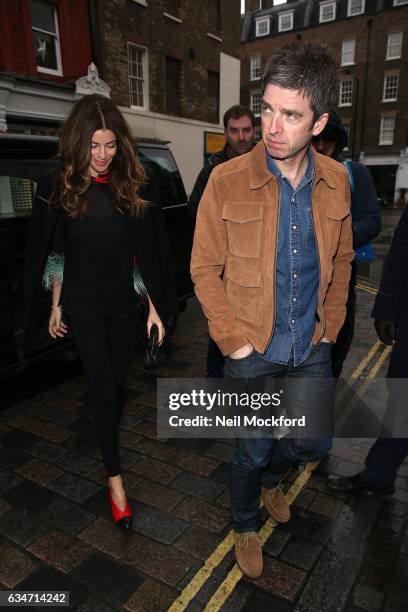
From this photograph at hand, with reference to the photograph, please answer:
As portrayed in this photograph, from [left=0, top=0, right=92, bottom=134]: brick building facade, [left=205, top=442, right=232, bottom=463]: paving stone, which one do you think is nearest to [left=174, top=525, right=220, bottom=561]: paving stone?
[left=205, top=442, right=232, bottom=463]: paving stone

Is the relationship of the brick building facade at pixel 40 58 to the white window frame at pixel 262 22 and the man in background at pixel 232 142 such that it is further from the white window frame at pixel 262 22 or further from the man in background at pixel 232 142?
the white window frame at pixel 262 22

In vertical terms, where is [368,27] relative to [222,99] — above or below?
above

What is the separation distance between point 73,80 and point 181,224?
962 cm

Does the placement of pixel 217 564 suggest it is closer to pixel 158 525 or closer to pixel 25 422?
pixel 158 525

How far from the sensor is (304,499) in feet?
9.10

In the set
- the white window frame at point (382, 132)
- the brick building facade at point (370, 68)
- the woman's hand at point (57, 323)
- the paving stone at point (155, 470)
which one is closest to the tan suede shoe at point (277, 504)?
the paving stone at point (155, 470)

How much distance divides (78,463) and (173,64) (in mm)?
16251

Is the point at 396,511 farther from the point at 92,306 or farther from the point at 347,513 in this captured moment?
the point at 92,306

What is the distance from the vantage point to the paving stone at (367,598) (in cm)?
204

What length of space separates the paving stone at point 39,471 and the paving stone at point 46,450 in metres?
0.06

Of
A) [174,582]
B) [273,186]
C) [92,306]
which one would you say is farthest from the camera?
[92,306]

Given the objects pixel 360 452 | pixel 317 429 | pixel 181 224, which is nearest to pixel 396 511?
pixel 360 452

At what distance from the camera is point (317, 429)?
7.33ft

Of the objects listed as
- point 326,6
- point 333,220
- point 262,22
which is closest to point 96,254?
point 333,220
